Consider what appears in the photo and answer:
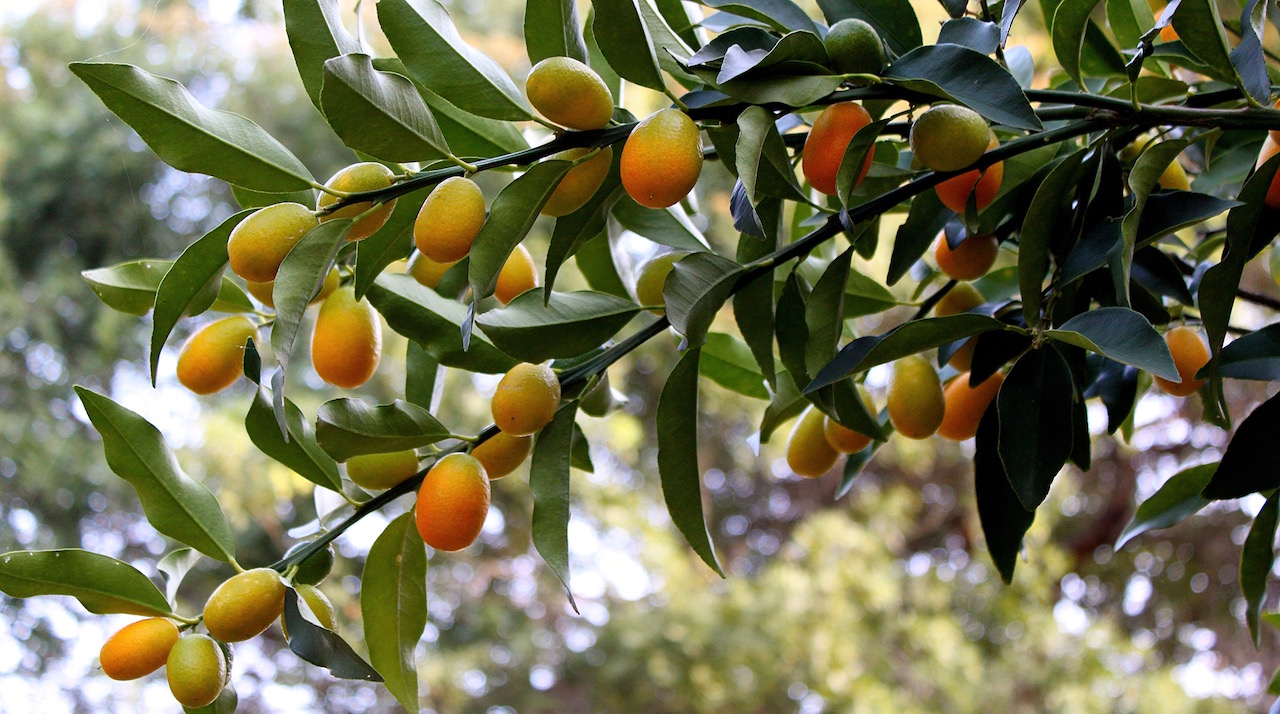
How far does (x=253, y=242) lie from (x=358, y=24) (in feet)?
0.35

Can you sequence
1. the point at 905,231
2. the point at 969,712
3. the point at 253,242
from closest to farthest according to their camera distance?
the point at 253,242, the point at 905,231, the point at 969,712

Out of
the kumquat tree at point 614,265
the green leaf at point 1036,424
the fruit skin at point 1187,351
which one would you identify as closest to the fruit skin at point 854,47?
the kumquat tree at point 614,265

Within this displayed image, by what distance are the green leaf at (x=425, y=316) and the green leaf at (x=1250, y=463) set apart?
10.2 inches

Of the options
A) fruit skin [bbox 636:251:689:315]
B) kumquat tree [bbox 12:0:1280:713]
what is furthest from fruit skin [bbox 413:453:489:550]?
fruit skin [bbox 636:251:689:315]

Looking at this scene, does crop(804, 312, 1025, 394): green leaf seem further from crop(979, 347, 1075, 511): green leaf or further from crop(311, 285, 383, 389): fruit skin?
crop(311, 285, 383, 389): fruit skin

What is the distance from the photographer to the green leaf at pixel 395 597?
1.19ft

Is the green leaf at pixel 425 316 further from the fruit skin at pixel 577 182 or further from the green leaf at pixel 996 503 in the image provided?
the green leaf at pixel 996 503

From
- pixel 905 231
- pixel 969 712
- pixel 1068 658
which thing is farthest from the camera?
pixel 1068 658

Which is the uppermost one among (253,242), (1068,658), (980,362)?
(253,242)

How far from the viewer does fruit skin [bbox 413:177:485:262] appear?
0.96 ft

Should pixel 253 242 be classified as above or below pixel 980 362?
above

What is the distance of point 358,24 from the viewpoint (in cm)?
35

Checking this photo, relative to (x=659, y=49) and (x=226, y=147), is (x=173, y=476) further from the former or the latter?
(x=659, y=49)

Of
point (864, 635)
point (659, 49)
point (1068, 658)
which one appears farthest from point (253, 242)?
point (1068, 658)
